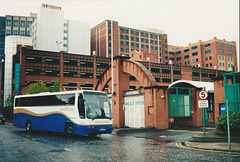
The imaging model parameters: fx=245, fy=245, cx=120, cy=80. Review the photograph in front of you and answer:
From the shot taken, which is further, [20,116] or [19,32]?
[19,32]

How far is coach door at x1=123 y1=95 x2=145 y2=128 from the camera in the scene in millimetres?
24116

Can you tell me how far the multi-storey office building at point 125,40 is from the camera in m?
95.8

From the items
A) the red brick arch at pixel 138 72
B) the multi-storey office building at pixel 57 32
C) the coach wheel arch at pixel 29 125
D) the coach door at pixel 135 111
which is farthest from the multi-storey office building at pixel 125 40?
the coach wheel arch at pixel 29 125

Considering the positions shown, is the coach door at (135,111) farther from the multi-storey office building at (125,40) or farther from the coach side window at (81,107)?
the multi-storey office building at (125,40)

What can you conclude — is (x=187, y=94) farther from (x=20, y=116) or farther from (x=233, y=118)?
(x=20, y=116)

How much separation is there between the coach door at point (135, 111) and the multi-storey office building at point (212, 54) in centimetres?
8532

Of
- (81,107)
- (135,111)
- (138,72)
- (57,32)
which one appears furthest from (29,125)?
(57,32)

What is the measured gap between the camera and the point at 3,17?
122m

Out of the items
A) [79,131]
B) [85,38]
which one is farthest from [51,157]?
[85,38]

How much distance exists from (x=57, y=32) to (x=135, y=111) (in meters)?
74.8

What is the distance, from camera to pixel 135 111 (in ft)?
81.8

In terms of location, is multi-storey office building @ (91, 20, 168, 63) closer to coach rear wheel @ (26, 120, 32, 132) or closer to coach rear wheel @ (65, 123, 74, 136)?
coach rear wheel @ (26, 120, 32, 132)

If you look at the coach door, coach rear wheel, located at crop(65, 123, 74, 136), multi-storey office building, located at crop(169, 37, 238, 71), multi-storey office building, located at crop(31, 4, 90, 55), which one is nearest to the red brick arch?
the coach door

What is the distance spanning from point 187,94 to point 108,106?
1214 cm
